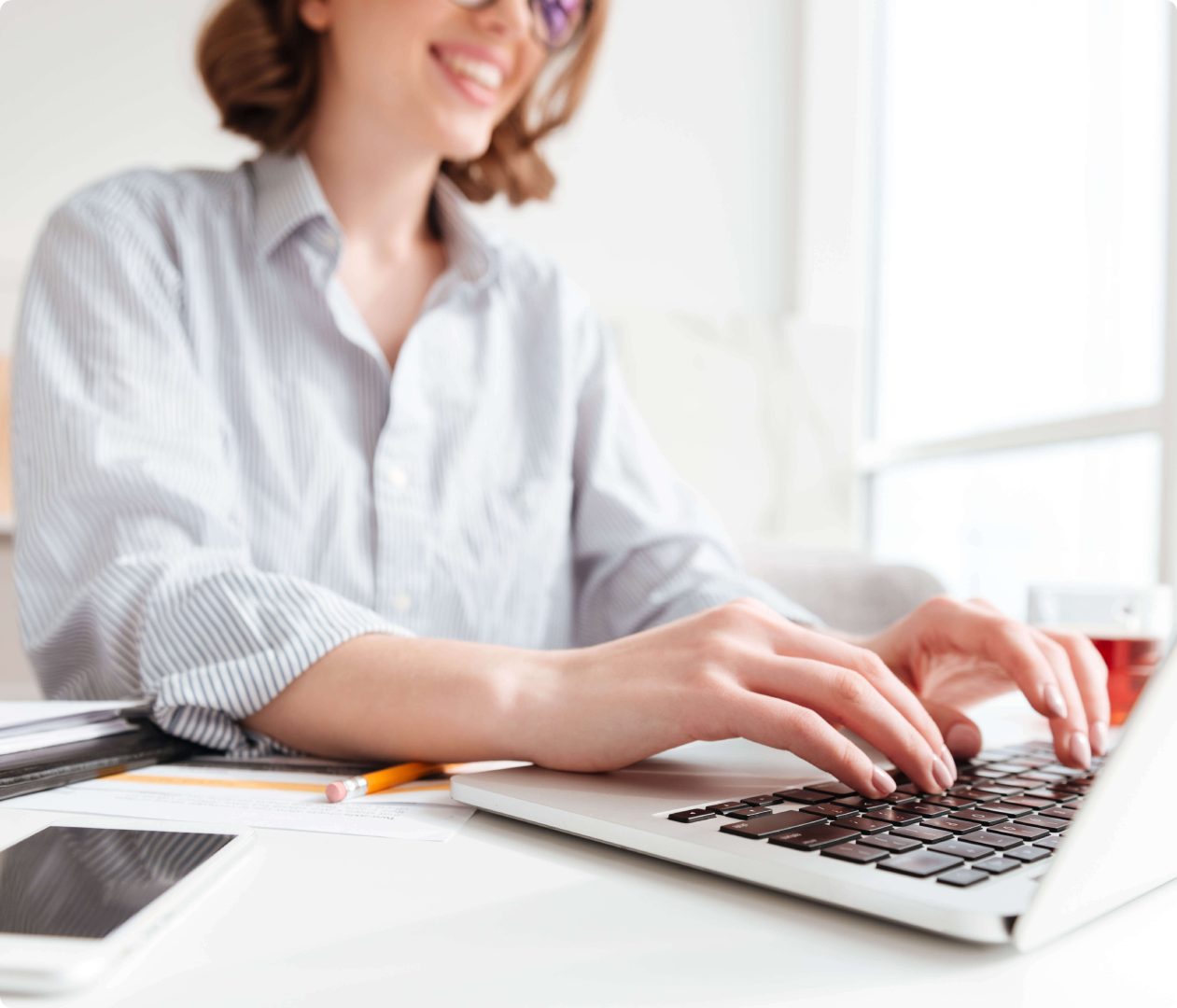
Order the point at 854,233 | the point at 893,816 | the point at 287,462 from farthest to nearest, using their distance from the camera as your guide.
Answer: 1. the point at 854,233
2. the point at 287,462
3. the point at 893,816

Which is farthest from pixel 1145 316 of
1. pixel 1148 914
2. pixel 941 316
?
pixel 1148 914

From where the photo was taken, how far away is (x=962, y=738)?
1.82 feet

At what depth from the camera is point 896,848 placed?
0.36m

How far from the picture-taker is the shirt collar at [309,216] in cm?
99

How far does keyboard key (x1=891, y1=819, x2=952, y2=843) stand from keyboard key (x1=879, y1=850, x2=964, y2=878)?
2 cm

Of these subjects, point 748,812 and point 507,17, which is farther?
point 507,17

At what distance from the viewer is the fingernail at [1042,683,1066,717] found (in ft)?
1.83

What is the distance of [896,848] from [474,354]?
815 millimetres

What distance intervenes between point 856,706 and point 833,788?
0.13ft

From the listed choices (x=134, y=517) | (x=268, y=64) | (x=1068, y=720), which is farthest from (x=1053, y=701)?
(x=268, y=64)

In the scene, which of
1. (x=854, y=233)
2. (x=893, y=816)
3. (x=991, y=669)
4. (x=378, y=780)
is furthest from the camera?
(x=854, y=233)

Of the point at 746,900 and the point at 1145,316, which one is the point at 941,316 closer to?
the point at 1145,316

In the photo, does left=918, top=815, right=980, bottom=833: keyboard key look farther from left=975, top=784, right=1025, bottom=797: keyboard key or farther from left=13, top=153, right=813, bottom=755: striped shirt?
left=13, top=153, right=813, bottom=755: striped shirt

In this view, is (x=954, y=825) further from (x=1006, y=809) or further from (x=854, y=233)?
(x=854, y=233)
